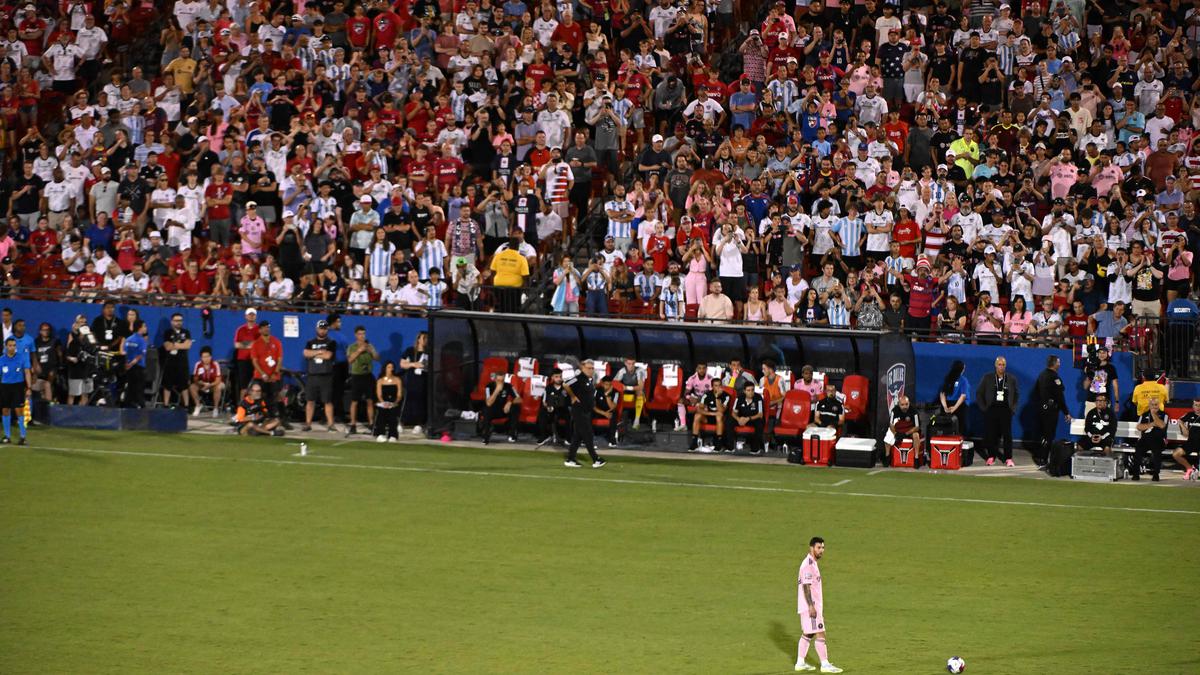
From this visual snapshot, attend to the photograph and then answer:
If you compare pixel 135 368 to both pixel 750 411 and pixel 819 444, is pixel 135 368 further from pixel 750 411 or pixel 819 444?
pixel 819 444

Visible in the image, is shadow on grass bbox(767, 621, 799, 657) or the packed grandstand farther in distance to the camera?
the packed grandstand

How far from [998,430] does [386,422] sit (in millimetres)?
11443

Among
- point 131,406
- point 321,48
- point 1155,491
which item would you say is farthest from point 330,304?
point 1155,491

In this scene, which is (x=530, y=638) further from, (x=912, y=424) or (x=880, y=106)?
(x=880, y=106)

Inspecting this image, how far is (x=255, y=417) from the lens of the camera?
104ft

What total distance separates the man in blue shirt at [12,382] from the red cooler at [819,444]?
14.0m

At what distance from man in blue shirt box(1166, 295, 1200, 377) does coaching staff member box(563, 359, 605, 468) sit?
10294 mm

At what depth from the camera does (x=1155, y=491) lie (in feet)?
87.9

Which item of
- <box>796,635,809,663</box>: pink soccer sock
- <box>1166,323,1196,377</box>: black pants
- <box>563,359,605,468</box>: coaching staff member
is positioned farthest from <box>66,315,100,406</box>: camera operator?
<box>796,635,809,663</box>: pink soccer sock

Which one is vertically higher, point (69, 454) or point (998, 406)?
point (998, 406)

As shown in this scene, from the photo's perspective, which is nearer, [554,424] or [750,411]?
[750,411]

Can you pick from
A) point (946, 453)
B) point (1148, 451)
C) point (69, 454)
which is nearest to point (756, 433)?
point (946, 453)

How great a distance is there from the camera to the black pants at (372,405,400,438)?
31031 mm

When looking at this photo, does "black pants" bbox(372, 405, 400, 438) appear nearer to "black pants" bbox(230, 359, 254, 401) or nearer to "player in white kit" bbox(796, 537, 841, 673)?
"black pants" bbox(230, 359, 254, 401)
